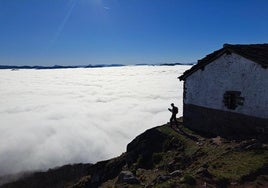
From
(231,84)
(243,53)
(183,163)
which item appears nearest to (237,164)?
(183,163)

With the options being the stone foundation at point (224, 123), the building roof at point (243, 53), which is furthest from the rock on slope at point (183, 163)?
the building roof at point (243, 53)

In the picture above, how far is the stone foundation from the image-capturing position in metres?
19.1

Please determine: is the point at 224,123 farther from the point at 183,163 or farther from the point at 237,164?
the point at 237,164

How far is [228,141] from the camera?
18.8 m

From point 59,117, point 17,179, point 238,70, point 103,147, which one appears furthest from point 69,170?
point 59,117

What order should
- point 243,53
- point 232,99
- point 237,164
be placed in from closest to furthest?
point 237,164, point 243,53, point 232,99

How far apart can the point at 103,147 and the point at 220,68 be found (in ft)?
126

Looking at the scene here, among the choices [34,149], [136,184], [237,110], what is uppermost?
[237,110]

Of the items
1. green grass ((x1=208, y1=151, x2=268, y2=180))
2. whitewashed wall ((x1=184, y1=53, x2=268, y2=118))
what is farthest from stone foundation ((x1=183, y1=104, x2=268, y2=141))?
green grass ((x1=208, y1=151, x2=268, y2=180))

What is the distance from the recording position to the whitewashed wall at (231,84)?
61.7 feet

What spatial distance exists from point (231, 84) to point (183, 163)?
6917 millimetres

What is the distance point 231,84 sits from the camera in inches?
816

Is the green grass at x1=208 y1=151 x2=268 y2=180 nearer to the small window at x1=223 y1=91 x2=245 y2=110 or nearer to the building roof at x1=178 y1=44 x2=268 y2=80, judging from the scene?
the small window at x1=223 y1=91 x2=245 y2=110

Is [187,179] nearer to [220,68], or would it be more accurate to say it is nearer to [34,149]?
[220,68]
